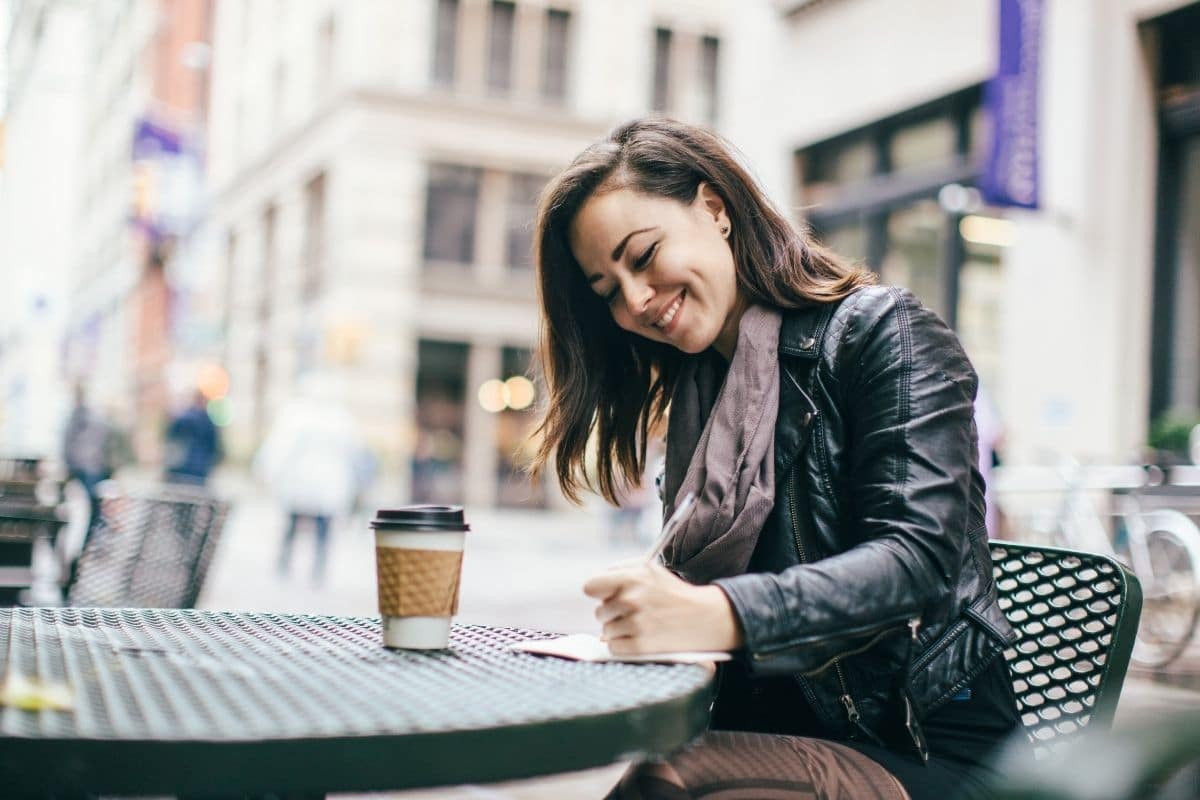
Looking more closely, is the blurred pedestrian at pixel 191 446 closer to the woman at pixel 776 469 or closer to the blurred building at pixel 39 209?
the blurred building at pixel 39 209

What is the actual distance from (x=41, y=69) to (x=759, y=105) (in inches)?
2633

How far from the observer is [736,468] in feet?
6.31

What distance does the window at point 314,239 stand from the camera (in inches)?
1185

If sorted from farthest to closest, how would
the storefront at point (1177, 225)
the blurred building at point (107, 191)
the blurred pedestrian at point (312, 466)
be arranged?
the blurred building at point (107, 191) → the blurred pedestrian at point (312, 466) → the storefront at point (1177, 225)

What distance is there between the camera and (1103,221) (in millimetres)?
9078

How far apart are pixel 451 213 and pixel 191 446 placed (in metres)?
17.4

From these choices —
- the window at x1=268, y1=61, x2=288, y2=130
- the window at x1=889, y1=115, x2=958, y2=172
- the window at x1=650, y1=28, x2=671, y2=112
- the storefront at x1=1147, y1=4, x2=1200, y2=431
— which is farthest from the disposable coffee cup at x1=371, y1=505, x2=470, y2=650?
the window at x1=268, y1=61, x2=288, y2=130

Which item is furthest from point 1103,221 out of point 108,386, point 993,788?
point 108,386

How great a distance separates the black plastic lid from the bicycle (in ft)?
18.3

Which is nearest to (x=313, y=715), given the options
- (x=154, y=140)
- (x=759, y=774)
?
(x=759, y=774)

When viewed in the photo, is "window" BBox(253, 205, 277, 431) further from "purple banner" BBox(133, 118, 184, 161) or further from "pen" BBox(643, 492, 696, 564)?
"pen" BBox(643, 492, 696, 564)

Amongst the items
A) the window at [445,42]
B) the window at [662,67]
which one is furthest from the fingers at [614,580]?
the window at [662,67]

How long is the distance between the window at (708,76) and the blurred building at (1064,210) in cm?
1988

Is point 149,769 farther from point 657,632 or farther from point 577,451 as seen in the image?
point 577,451
